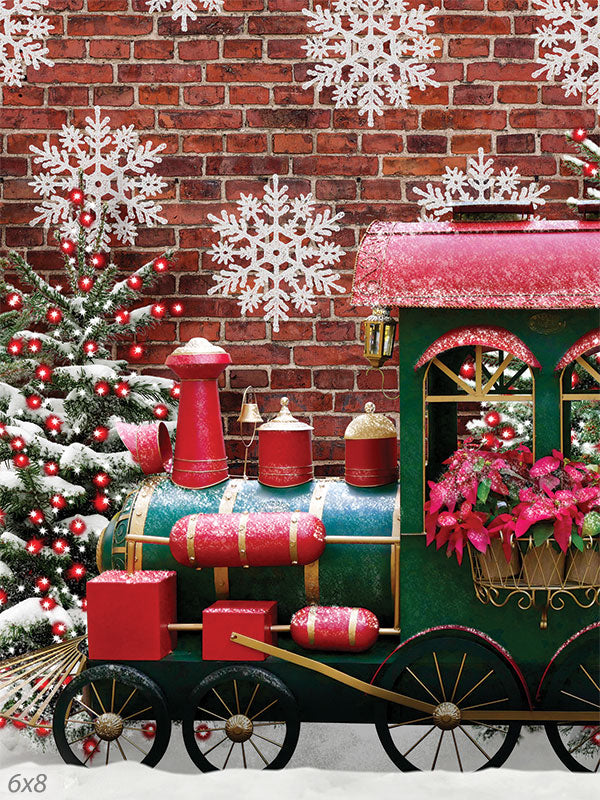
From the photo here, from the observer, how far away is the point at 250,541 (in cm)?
297

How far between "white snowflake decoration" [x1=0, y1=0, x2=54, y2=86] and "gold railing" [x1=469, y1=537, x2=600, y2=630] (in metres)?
3.29

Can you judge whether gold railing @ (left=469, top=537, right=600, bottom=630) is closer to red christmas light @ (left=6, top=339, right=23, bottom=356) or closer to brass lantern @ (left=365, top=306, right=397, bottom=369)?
brass lantern @ (left=365, top=306, right=397, bottom=369)

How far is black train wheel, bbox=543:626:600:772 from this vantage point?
9.16 ft

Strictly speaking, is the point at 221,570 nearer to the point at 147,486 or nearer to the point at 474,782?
the point at 147,486

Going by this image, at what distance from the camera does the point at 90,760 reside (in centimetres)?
299

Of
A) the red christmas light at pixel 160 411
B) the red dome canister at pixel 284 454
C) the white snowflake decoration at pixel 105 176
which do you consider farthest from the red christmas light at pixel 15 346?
the red dome canister at pixel 284 454

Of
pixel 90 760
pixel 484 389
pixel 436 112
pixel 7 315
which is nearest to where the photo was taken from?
pixel 484 389

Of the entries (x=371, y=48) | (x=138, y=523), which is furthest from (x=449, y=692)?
(x=371, y=48)

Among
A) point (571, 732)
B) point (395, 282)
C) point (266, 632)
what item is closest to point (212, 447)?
point (266, 632)

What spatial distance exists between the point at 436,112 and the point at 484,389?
2112 millimetres

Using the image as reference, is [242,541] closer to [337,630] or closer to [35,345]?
[337,630]

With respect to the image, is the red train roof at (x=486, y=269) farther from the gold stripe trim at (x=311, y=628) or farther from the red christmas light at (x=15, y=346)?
the red christmas light at (x=15, y=346)

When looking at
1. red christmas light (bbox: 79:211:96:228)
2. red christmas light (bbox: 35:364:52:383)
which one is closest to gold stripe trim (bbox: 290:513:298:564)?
red christmas light (bbox: 35:364:52:383)

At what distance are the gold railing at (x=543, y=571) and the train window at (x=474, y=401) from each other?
393 mm
